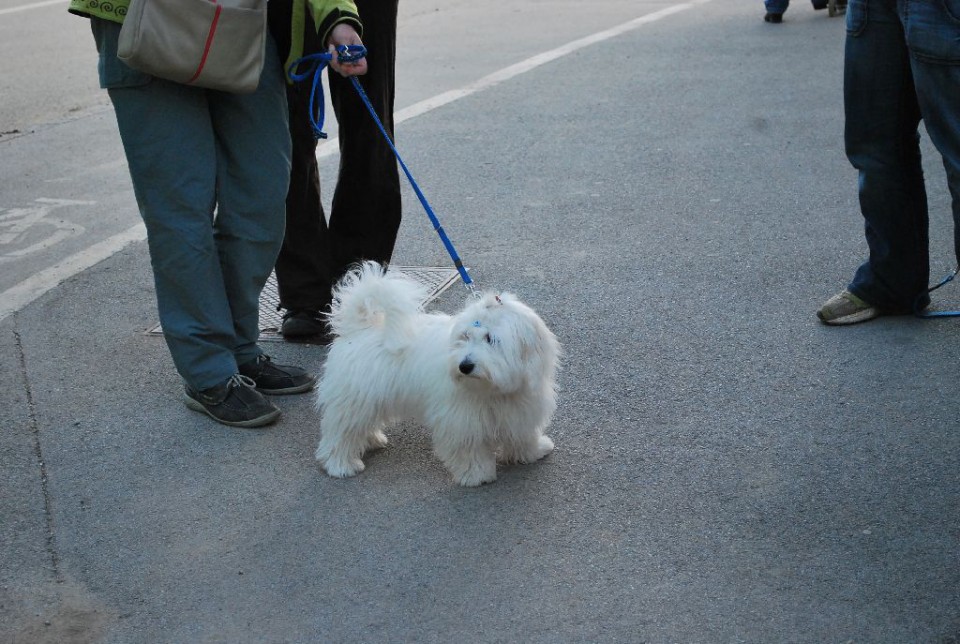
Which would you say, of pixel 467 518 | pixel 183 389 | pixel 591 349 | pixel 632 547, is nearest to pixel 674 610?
pixel 632 547

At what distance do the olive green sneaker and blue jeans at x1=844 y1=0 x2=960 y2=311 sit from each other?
3cm

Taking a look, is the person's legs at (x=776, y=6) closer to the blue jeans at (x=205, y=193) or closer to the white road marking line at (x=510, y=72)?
the white road marking line at (x=510, y=72)

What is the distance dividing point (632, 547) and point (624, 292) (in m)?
2.20

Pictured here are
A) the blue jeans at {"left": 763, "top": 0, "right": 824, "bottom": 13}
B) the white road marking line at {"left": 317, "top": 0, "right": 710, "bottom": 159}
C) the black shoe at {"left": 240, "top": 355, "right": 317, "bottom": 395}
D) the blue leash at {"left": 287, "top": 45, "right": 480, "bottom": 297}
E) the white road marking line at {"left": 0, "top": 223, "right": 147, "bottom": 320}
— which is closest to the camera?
the blue leash at {"left": 287, "top": 45, "right": 480, "bottom": 297}

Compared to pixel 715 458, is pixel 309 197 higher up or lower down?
higher up

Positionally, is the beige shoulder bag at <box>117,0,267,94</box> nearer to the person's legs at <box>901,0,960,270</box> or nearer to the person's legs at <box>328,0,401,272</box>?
the person's legs at <box>328,0,401,272</box>

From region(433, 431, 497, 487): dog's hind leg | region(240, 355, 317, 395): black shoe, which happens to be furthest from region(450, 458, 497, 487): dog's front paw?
region(240, 355, 317, 395): black shoe

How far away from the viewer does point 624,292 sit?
18.0 ft

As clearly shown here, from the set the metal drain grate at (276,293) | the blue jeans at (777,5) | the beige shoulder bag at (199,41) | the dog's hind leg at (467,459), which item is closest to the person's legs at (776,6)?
the blue jeans at (777,5)

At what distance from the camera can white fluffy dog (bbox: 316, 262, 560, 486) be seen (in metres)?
3.62

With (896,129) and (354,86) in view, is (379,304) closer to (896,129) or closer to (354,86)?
(354,86)

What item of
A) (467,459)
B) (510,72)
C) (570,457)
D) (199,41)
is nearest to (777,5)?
(510,72)

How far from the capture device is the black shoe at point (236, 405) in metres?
4.30

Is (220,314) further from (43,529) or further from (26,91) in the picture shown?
(26,91)
